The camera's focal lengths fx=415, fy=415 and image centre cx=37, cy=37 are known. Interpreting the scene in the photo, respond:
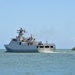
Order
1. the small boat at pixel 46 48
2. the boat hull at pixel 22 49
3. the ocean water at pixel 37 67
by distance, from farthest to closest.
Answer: the boat hull at pixel 22 49
the small boat at pixel 46 48
the ocean water at pixel 37 67

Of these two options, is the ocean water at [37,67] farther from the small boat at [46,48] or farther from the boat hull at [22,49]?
the boat hull at [22,49]

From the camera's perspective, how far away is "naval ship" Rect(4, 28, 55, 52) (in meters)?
148

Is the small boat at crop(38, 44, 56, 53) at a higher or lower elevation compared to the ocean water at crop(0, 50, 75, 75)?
higher

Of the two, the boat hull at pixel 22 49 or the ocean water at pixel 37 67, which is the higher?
the boat hull at pixel 22 49

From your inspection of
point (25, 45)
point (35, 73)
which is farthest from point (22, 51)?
point (35, 73)

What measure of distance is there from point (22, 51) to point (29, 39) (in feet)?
17.7

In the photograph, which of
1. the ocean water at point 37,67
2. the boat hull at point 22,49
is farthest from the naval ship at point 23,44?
the ocean water at point 37,67

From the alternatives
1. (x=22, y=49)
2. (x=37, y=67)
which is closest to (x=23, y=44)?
(x=22, y=49)

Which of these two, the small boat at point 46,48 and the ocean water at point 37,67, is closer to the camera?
the ocean water at point 37,67

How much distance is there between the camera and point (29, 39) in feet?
501

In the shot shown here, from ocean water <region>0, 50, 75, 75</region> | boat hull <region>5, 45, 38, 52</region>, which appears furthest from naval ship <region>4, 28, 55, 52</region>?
ocean water <region>0, 50, 75, 75</region>

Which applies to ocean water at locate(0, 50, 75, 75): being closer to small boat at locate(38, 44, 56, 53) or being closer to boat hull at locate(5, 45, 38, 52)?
small boat at locate(38, 44, 56, 53)

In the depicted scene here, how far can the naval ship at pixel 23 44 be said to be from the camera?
485ft

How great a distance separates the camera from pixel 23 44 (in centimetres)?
14988
